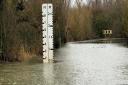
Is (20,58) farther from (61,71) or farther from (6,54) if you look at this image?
(61,71)

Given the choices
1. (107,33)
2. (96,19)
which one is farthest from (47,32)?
(96,19)

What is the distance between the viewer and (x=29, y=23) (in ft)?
68.6

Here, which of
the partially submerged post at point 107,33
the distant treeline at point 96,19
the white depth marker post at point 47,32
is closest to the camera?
the white depth marker post at point 47,32

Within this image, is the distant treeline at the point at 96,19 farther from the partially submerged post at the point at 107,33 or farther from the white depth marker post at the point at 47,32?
the white depth marker post at the point at 47,32

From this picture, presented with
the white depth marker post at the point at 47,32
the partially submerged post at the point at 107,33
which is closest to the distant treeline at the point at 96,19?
the partially submerged post at the point at 107,33

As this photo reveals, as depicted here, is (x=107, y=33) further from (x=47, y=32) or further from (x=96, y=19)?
(x=47, y=32)

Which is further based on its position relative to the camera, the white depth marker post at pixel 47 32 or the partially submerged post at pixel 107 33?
the partially submerged post at pixel 107 33

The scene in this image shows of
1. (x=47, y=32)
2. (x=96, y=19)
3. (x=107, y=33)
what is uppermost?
(x=96, y=19)

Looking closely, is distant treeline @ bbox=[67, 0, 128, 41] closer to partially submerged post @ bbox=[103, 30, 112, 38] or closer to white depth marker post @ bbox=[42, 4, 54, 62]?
partially submerged post @ bbox=[103, 30, 112, 38]

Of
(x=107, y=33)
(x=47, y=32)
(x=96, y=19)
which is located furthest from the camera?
(x=96, y=19)

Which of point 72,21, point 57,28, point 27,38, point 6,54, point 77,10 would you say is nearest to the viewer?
point 6,54

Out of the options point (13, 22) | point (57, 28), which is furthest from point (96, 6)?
point (13, 22)

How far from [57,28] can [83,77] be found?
2359 cm

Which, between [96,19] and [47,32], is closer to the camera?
[47,32]
